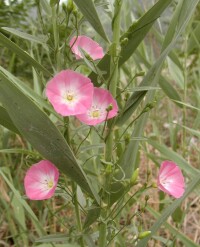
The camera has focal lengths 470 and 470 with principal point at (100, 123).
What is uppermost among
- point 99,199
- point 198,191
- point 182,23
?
point 182,23

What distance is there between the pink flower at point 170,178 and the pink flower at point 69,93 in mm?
178

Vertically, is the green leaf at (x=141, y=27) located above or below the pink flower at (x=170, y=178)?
above

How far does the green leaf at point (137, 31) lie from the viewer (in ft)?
2.19

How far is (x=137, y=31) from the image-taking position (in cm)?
69

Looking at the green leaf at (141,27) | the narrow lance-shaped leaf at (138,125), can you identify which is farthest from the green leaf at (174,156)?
the green leaf at (141,27)

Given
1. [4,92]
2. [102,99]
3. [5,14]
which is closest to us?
[4,92]

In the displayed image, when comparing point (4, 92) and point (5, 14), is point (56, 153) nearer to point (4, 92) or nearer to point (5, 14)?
point (4, 92)

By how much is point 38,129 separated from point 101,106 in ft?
0.37

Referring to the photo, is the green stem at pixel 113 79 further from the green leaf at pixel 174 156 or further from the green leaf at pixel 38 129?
the green leaf at pixel 174 156

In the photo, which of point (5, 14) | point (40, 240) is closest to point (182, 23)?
point (40, 240)

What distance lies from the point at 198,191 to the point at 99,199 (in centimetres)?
38

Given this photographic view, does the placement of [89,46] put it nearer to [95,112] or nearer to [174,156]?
[95,112]

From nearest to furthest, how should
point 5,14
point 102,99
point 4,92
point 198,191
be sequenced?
point 4,92
point 102,99
point 198,191
point 5,14

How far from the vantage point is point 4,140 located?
1079mm
